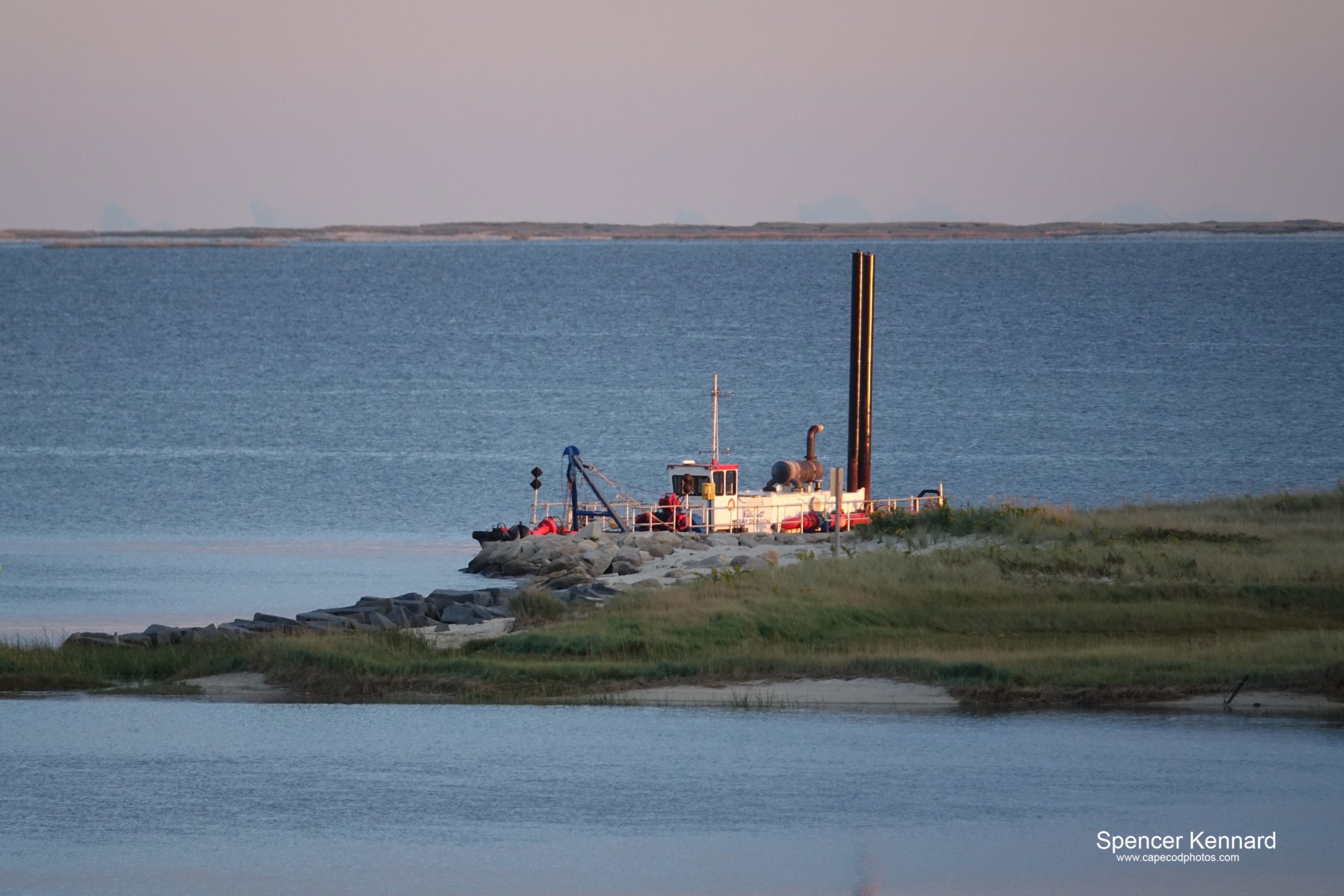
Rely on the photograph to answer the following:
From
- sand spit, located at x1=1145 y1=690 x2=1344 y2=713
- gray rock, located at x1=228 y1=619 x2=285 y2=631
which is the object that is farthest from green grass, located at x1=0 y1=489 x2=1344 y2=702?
gray rock, located at x1=228 y1=619 x2=285 y2=631

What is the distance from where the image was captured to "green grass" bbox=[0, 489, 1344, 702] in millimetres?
24906

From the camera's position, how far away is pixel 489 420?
279 ft

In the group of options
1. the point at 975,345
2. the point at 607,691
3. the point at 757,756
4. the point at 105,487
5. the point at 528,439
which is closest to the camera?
the point at 757,756

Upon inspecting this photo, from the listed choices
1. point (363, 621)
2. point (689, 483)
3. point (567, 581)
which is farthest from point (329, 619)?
point (689, 483)

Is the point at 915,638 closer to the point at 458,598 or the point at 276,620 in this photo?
the point at 458,598

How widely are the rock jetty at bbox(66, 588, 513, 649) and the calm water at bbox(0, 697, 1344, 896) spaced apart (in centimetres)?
388

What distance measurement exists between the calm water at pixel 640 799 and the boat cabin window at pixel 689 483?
22.3m

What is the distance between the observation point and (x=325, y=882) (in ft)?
55.1

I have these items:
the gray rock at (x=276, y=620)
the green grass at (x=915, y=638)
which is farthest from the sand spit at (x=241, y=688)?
the gray rock at (x=276, y=620)

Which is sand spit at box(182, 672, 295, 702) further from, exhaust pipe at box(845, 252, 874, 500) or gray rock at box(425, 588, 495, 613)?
Answer: exhaust pipe at box(845, 252, 874, 500)

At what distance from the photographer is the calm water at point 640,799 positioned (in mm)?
16984

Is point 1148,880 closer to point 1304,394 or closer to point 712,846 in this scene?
point 712,846

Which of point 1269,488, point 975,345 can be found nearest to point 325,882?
point 1269,488

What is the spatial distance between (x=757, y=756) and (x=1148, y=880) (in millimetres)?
6003
